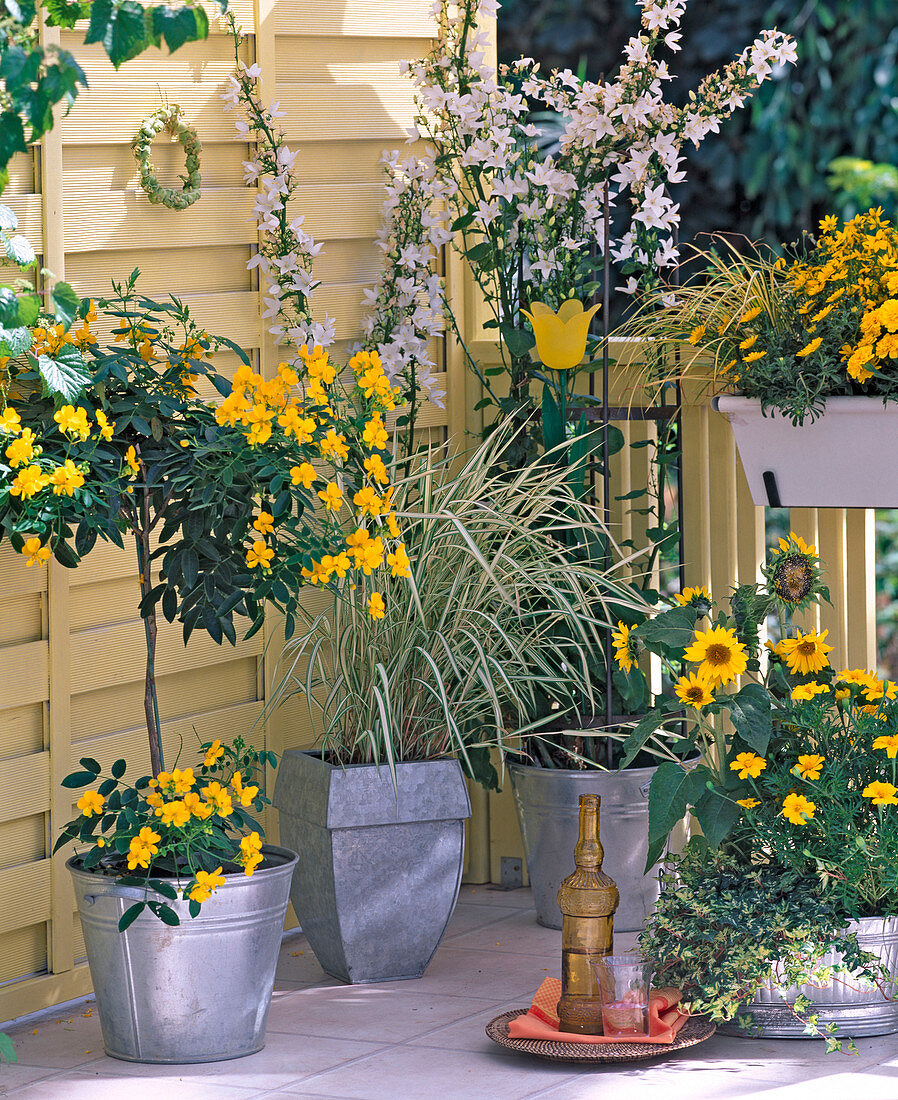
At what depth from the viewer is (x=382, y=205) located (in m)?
3.63

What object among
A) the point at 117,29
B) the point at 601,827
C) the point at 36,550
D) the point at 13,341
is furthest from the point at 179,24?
the point at 601,827

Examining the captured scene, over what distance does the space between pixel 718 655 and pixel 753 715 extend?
0.39ft

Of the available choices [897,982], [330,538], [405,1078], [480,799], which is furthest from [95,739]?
[897,982]

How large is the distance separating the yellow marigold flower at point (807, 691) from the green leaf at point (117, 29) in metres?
1.53

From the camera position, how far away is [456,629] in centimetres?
319

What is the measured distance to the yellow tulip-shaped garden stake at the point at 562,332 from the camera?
337cm

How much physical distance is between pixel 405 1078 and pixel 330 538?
85 centimetres

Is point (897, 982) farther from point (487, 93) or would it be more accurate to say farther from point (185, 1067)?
point (487, 93)

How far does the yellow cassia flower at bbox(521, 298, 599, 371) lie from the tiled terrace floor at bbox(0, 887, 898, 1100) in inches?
47.8

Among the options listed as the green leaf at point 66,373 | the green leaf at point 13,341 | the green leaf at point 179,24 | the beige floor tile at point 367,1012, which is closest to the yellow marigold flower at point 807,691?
the beige floor tile at point 367,1012

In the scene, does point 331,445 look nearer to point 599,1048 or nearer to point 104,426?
point 104,426

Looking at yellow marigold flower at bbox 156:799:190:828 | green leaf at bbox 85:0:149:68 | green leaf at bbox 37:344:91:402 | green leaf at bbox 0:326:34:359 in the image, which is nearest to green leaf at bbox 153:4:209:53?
green leaf at bbox 85:0:149:68

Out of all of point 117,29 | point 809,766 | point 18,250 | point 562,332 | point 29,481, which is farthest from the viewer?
point 562,332

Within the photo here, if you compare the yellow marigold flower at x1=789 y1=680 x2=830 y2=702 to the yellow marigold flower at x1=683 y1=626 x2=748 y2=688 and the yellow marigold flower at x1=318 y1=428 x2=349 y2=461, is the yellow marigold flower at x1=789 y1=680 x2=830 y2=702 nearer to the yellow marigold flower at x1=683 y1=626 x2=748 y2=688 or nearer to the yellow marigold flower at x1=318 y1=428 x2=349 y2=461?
the yellow marigold flower at x1=683 y1=626 x2=748 y2=688
